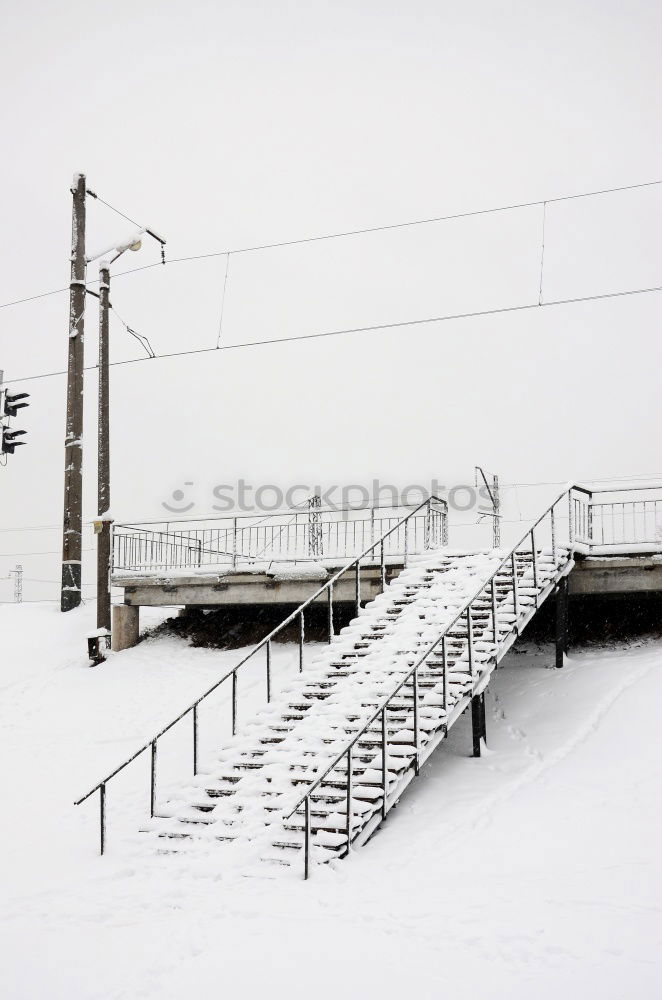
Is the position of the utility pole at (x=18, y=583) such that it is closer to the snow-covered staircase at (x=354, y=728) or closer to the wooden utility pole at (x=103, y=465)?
the wooden utility pole at (x=103, y=465)

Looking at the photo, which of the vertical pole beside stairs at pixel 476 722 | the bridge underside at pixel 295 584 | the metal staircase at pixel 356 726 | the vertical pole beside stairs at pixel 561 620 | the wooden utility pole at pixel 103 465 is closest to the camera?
the metal staircase at pixel 356 726

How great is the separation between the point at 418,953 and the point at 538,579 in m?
7.55

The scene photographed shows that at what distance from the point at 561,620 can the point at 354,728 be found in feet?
15.2

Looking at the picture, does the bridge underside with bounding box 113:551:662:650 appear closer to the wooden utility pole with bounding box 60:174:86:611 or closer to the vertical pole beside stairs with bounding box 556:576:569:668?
the vertical pole beside stairs with bounding box 556:576:569:668

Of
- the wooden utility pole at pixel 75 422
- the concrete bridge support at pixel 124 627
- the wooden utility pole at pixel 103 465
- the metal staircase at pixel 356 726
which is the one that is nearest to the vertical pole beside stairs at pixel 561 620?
the metal staircase at pixel 356 726

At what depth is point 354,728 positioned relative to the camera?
10.8 metres

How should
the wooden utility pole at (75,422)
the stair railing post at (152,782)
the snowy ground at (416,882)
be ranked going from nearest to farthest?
the snowy ground at (416,882), the stair railing post at (152,782), the wooden utility pole at (75,422)

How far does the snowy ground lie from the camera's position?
6.44 metres

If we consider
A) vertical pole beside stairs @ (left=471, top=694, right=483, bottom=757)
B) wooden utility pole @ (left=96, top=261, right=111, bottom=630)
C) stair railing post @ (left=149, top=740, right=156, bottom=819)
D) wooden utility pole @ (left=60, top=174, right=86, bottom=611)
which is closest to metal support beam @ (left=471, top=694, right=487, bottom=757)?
vertical pole beside stairs @ (left=471, top=694, right=483, bottom=757)

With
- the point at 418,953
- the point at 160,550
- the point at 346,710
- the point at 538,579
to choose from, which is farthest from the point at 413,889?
the point at 160,550

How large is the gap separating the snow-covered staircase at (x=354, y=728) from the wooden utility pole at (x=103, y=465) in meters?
5.91

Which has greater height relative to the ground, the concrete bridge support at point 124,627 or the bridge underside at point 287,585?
the bridge underside at point 287,585

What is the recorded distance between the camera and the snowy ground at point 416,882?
6.44 metres

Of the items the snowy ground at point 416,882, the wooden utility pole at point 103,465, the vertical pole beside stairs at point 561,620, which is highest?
the wooden utility pole at point 103,465
